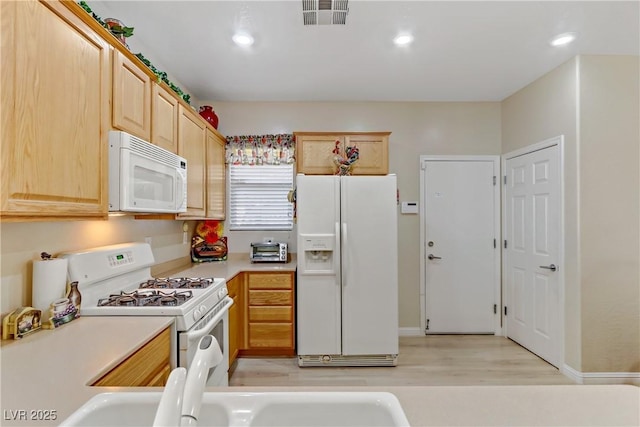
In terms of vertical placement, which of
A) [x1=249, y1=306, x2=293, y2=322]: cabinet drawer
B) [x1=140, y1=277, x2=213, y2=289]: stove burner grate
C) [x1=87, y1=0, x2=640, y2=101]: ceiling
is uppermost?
[x1=87, y1=0, x2=640, y2=101]: ceiling

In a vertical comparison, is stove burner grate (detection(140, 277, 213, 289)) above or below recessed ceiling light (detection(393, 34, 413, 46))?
below

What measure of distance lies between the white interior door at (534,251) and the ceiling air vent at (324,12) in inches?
89.6

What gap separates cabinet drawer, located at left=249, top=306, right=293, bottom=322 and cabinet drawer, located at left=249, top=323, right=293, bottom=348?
1.9 inches

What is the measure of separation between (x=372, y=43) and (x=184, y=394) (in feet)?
8.57

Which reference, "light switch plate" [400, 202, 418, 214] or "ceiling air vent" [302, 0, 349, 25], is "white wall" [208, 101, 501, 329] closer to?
"light switch plate" [400, 202, 418, 214]

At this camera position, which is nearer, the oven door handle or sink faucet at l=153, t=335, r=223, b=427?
sink faucet at l=153, t=335, r=223, b=427

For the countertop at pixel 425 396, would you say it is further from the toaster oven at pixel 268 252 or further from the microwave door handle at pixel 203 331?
the toaster oven at pixel 268 252

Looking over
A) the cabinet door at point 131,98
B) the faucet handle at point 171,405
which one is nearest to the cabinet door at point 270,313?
the cabinet door at point 131,98

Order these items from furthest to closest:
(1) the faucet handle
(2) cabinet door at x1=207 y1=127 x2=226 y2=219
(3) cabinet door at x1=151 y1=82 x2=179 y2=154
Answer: (2) cabinet door at x1=207 y1=127 x2=226 y2=219 → (3) cabinet door at x1=151 y1=82 x2=179 y2=154 → (1) the faucet handle

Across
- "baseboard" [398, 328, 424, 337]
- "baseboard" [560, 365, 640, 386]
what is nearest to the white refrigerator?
"baseboard" [398, 328, 424, 337]

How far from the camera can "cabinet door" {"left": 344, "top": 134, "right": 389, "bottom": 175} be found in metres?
3.44

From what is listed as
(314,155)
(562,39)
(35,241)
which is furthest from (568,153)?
(35,241)

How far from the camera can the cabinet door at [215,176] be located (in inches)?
127

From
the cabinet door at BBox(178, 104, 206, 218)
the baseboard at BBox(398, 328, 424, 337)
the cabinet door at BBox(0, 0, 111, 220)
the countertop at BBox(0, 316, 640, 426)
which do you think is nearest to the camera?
the countertop at BBox(0, 316, 640, 426)
